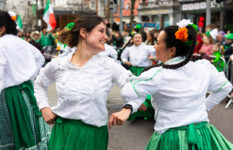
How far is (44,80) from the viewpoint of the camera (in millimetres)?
2676

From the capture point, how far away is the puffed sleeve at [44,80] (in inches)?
102

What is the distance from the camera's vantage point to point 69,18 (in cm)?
3897

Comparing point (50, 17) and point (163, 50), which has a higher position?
point (50, 17)

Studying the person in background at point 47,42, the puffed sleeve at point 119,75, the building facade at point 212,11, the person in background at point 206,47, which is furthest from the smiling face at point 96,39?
the building facade at point 212,11

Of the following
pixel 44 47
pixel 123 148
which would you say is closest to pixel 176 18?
pixel 44 47

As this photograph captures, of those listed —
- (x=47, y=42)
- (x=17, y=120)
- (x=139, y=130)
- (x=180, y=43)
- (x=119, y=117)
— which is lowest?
(x=139, y=130)

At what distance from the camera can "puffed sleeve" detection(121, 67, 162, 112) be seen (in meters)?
2.08

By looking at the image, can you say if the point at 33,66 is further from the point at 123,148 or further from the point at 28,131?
the point at 123,148

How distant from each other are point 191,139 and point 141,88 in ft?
1.61

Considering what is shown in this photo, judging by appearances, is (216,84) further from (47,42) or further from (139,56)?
(47,42)

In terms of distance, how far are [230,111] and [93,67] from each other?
505cm

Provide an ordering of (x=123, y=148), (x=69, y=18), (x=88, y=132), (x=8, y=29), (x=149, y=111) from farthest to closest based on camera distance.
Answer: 1. (x=69, y=18)
2. (x=149, y=111)
3. (x=123, y=148)
4. (x=8, y=29)
5. (x=88, y=132)

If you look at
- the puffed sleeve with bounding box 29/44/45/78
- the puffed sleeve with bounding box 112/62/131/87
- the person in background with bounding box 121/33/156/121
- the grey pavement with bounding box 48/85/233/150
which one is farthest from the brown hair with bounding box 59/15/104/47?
the person in background with bounding box 121/33/156/121

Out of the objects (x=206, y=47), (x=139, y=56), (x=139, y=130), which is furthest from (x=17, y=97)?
(x=206, y=47)
